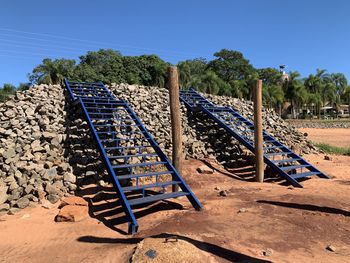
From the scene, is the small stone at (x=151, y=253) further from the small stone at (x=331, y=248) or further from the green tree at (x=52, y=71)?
the green tree at (x=52, y=71)

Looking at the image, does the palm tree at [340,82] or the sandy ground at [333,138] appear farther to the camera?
the palm tree at [340,82]

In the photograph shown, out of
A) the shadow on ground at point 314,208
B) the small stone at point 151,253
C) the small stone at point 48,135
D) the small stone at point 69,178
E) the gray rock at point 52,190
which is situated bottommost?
the shadow on ground at point 314,208

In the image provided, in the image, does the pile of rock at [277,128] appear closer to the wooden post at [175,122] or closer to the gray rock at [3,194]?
the wooden post at [175,122]

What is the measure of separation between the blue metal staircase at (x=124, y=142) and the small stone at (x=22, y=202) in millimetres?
1803

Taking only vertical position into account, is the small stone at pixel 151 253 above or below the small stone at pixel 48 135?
below

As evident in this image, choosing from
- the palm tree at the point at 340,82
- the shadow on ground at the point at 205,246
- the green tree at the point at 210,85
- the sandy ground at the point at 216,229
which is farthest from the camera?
the palm tree at the point at 340,82

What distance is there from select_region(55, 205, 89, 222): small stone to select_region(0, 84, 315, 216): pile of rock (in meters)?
0.80

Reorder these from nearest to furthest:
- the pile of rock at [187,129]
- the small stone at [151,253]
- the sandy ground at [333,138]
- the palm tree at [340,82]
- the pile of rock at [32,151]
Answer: the small stone at [151,253]
the pile of rock at [32,151]
the pile of rock at [187,129]
the sandy ground at [333,138]
the palm tree at [340,82]

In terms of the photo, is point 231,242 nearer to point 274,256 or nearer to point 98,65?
point 274,256

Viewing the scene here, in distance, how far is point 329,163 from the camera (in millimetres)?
11945

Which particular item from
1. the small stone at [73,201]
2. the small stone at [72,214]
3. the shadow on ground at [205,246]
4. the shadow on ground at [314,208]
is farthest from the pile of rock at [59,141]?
the shadow on ground at [314,208]

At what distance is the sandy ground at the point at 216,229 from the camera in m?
4.59

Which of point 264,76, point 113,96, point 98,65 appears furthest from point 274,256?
point 264,76

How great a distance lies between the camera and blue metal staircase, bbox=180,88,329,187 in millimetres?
10070
